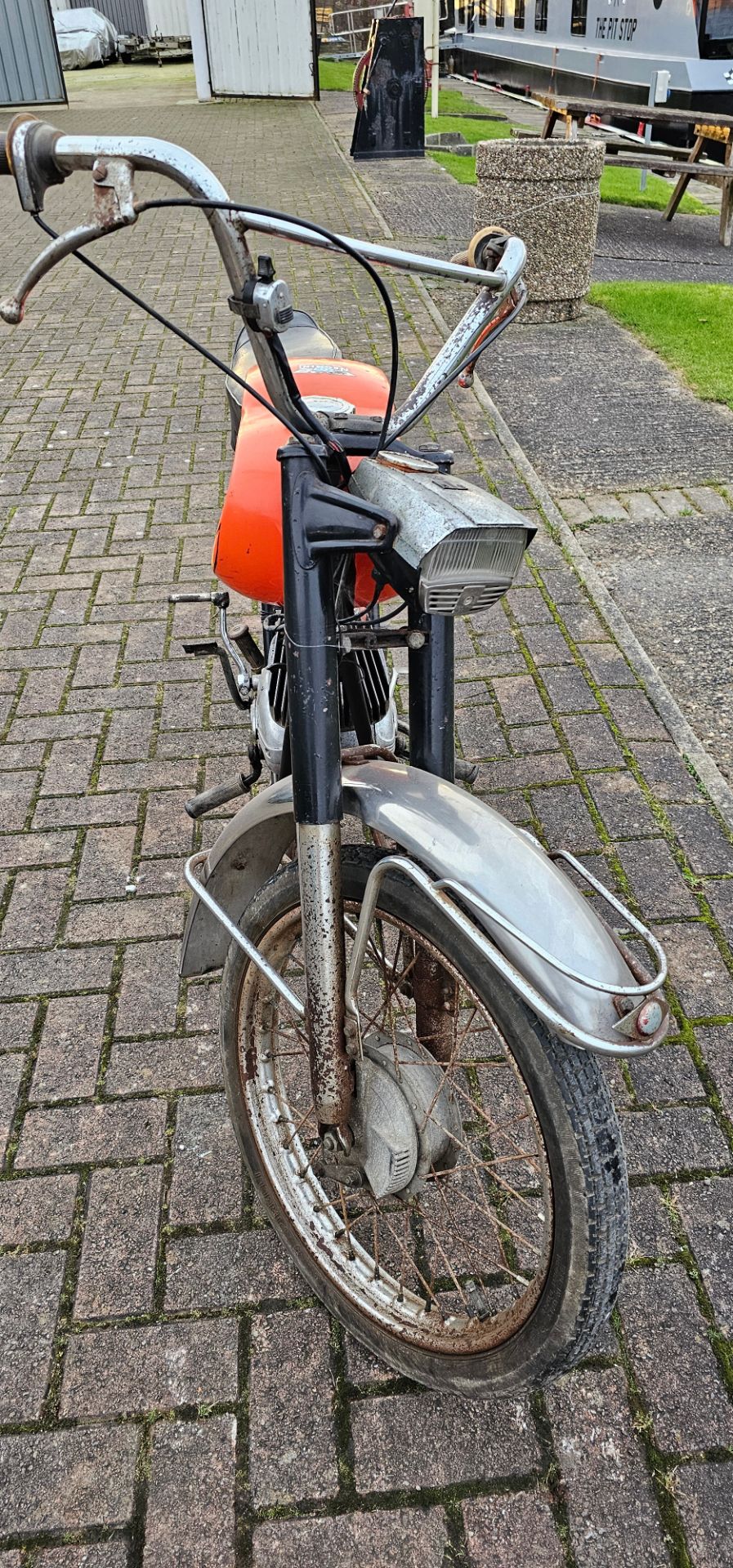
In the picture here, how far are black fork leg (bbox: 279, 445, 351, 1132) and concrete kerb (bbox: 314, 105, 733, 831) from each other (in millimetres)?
1831

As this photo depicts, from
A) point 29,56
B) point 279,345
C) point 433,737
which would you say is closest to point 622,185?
point 29,56

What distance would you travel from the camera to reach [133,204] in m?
1.30

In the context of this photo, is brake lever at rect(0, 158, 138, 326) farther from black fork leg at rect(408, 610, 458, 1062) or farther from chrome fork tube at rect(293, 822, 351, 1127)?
chrome fork tube at rect(293, 822, 351, 1127)

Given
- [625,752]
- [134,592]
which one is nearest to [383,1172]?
[625,752]

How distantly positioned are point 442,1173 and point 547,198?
6.95 m

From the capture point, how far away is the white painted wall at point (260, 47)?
1697cm


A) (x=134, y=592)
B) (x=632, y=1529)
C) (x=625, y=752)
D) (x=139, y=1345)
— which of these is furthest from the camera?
(x=134, y=592)

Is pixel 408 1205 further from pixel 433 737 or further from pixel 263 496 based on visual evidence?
pixel 263 496

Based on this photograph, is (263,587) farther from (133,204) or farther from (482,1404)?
(482,1404)

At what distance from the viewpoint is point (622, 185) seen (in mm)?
13188

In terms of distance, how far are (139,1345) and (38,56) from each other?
2033cm

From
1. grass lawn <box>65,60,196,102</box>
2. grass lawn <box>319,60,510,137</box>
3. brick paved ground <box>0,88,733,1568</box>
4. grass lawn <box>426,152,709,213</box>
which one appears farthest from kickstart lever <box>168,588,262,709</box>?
grass lawn <box>65,60,196,102</box>

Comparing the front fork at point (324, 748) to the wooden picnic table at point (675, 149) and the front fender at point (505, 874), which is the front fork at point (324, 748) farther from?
the wooden picnic table at point (675, 149)

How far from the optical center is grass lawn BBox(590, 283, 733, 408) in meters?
6.86
